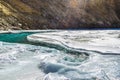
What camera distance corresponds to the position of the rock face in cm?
1989

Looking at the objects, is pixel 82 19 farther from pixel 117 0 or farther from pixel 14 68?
pixel 14 68

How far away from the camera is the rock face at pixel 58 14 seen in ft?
65.2

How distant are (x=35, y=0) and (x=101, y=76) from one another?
18007 millimetres

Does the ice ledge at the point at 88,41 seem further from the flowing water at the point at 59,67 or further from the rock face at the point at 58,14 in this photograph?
the rock face at the point at 58,14

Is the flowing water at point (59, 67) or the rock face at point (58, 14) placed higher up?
the flowing water at point (59, 67)

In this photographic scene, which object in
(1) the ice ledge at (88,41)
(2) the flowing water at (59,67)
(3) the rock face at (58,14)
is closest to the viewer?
(2) the flowing water at (59,67)

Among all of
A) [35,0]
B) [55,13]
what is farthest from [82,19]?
[35,0]

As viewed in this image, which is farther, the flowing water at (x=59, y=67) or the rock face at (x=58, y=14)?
the rock face at (x=58, y=14)

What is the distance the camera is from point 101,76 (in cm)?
500

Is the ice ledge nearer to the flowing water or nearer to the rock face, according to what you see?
the flowing water

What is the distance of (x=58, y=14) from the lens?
74.5 feet

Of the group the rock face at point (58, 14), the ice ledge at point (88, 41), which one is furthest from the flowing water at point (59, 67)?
the rock face at point (58, 14)

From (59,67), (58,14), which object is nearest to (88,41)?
(59,67)

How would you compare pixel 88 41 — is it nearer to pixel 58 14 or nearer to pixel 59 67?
pixel 59 67
